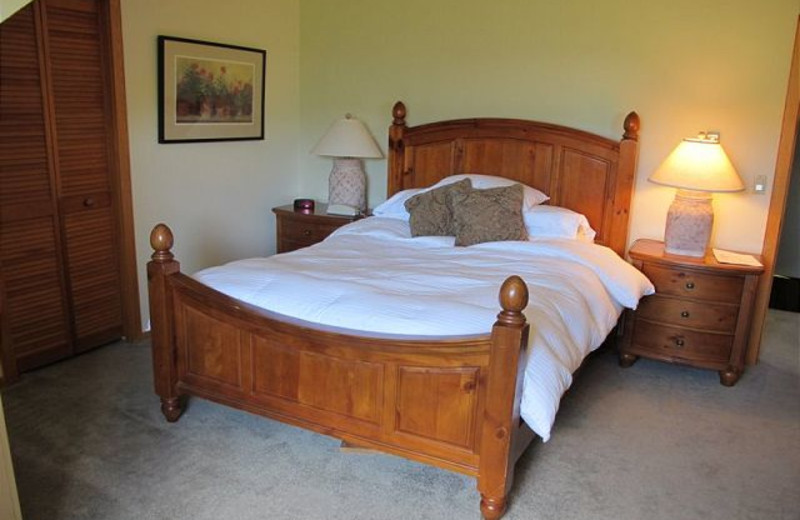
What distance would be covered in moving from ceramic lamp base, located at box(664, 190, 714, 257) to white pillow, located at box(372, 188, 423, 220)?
1.52m

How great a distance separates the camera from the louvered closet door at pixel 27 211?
325 centimetres

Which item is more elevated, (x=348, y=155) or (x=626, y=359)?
(x=348, y=155)

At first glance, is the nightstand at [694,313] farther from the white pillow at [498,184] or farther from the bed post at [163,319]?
the bed post at [163,319]

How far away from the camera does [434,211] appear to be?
153 inches

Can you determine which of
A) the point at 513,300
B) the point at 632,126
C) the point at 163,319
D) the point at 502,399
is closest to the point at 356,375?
the point at 502,399

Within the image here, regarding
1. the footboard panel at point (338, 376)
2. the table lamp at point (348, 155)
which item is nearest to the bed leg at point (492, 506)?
the footboard panel at point (338, 376)

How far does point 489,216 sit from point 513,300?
1.62 meters

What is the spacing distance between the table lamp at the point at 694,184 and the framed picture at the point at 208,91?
264 cm

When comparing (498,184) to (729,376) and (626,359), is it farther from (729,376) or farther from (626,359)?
(729,376)

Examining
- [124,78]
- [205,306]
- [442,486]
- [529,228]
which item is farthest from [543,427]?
[124,78]

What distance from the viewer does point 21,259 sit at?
341 centimetres

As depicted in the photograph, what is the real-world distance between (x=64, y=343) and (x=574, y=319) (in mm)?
2716

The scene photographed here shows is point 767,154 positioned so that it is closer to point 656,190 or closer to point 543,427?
point 656,190

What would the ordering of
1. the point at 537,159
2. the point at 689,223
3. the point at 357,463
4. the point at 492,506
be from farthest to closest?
the point at 537,159, the point at 689,223, the point at 357,463, the point at 492,506
